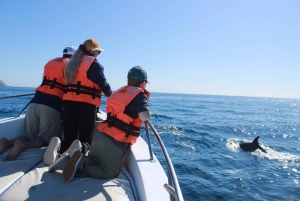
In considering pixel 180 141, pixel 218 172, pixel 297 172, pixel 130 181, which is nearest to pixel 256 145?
pixel 297 172

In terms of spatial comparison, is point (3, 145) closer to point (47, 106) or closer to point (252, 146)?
point (47, 106)

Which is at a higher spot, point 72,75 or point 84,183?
point 72,75

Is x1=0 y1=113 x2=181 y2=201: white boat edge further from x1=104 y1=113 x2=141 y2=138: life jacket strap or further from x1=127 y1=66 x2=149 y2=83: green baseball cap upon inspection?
x1=127 y1=66 x2=149 y2=83: green baseball cap

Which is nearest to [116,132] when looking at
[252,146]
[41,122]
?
[41,122]

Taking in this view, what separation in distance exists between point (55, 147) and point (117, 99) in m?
0.97

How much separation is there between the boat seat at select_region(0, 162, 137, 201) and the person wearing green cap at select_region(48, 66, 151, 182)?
0.50 ft

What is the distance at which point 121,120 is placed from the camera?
114 inches

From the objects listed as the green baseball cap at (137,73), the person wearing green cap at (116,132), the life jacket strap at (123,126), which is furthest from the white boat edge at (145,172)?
the green baseball cap at (137,73)

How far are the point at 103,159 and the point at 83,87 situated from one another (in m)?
1.13

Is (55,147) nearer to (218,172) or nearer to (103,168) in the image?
(103,168)

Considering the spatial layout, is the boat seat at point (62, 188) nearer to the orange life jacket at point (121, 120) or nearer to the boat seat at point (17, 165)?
the boat seat at point (17, 165)

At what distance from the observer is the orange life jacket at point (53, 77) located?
3633 millimetres

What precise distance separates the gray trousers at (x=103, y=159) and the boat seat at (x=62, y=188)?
0.10 m

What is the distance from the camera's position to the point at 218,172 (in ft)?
24.7
